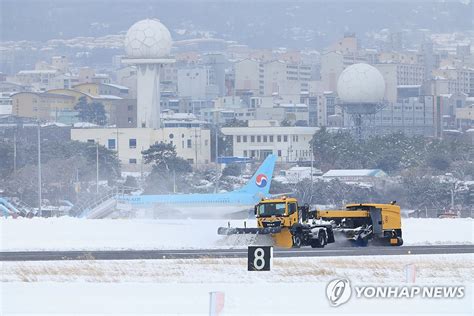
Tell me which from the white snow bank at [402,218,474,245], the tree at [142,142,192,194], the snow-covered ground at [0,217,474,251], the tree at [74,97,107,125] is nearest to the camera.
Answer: the snow-covered ground at [0,217,474,251]

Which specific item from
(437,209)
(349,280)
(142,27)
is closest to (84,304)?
(349,280)

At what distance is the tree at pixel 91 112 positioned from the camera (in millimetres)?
174175

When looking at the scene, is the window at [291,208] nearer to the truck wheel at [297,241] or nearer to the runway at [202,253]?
the truck wheel at [297,241]

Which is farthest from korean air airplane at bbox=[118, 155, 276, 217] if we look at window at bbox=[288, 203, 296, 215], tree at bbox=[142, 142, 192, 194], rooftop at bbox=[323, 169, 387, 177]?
window at bbox=[288, 203, 296, 215]

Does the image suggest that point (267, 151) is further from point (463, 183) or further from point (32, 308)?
point (32, 308)

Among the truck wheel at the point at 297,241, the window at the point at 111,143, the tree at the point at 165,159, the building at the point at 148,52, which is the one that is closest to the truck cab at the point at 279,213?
the truck wheel at the point at 297,241

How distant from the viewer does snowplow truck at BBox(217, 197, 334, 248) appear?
48.1 metres

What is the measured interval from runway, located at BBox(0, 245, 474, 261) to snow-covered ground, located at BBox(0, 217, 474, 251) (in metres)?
2.70

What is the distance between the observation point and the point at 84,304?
31.3m

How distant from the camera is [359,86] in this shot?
160 meters

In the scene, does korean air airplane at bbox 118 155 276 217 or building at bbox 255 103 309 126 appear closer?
korean air airplane at bbox 118 155 276 217

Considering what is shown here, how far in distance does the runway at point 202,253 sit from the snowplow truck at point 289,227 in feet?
1.74

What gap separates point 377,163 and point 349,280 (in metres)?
94.7

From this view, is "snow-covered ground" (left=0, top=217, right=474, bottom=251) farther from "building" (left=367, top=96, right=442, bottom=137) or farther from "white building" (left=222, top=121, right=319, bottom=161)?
"building" (left=367, top=96, right=442, bottom=137)
